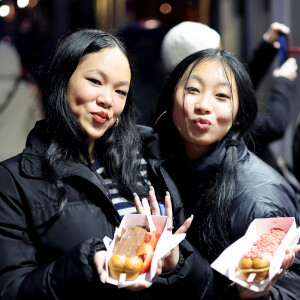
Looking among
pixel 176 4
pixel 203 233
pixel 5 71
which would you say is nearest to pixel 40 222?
pixel 203 233

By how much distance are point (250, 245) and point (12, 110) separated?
2.32 meters

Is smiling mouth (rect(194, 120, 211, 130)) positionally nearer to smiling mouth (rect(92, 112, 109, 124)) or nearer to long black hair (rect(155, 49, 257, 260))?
long black hair (rect(155, 49, 257, 260))

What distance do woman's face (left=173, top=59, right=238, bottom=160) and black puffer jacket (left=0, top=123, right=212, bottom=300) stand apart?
1.81 feet

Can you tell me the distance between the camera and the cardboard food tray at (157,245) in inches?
65.7

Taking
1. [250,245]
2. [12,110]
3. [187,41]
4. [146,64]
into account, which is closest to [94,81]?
[250,245]

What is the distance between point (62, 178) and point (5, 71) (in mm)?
1930

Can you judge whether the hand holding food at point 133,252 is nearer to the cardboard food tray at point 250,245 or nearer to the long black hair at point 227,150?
Result: the cardboard food tray at point 250,245

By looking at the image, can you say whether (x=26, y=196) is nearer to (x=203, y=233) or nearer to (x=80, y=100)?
(x=80, y=100)

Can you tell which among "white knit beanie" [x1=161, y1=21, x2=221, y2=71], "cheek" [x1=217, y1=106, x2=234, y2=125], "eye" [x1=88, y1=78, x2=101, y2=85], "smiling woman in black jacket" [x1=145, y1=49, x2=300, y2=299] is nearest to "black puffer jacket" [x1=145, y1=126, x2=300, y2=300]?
"smiling woman in black jacket" [x1=145, y1=49, x2=300, y2=299]

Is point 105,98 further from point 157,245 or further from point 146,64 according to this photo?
point 146,64

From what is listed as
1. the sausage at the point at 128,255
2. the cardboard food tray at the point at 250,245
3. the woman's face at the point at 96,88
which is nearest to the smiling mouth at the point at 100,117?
the woman's face at the point at 96,88

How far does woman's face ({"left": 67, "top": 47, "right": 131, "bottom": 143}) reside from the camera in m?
2.14

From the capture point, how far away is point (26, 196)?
1980mm

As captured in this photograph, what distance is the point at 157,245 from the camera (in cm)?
173
